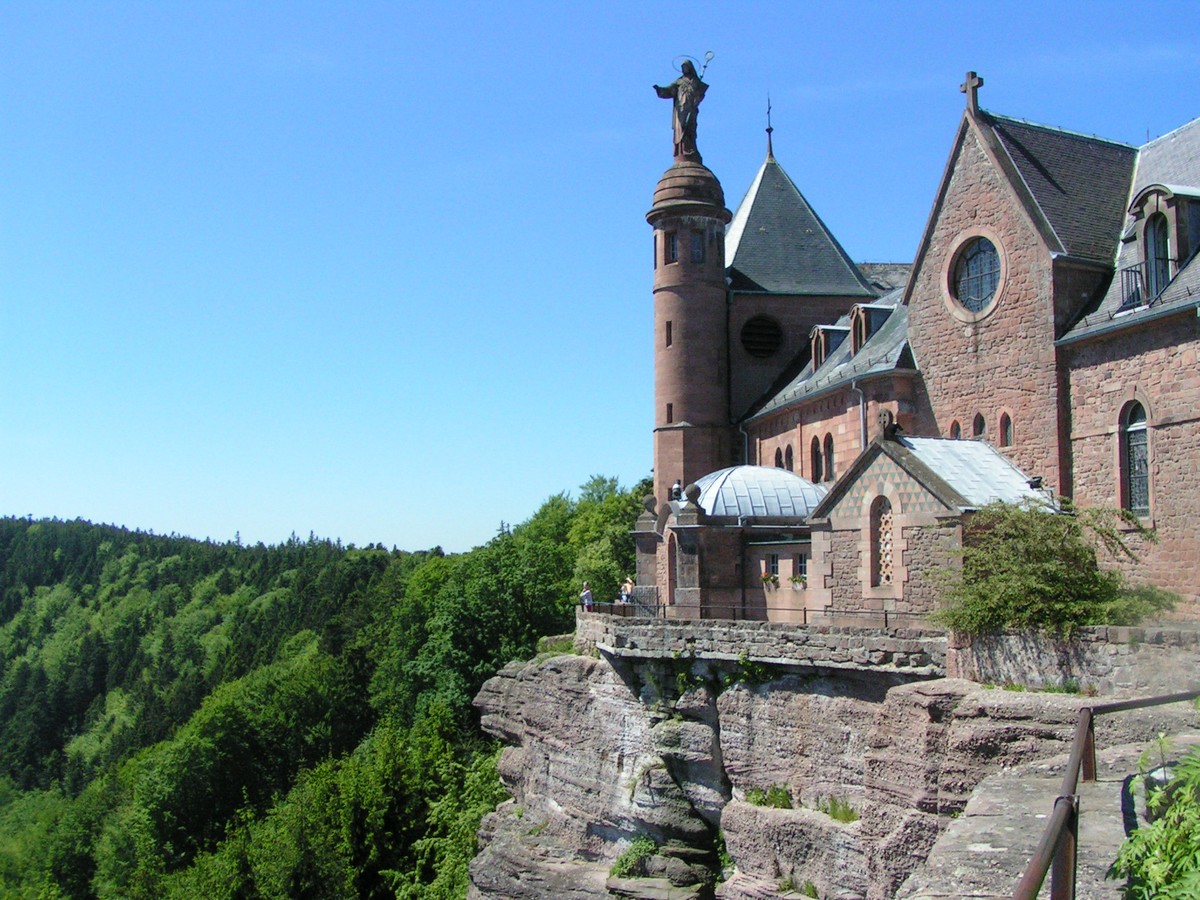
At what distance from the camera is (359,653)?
70.9m

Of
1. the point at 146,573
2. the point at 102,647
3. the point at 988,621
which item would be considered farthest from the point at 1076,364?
the point at 146,573

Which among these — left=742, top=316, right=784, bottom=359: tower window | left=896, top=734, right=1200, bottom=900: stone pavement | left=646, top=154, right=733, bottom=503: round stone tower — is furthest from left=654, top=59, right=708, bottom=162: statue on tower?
left=896, top=734, right=1200, bottom=900: stone pavement

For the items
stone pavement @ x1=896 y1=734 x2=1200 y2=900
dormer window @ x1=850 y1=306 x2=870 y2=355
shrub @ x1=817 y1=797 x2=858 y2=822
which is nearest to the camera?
stone pavement @ x1=896 y1=734 x2=1200 y2=900

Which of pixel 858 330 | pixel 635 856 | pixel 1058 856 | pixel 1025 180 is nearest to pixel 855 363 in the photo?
pixel 858 330

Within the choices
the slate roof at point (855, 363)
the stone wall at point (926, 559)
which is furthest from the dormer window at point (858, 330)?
the stone wall at point (926, 559)

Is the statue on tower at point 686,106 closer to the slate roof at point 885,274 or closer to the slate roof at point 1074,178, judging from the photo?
the slate roof at point 885,274

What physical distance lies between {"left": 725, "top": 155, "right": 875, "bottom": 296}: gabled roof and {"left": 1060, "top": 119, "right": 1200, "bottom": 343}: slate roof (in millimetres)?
16818

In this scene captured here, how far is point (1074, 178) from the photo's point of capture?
2719 cm

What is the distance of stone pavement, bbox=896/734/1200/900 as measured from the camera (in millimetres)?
7137

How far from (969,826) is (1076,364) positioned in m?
18.5

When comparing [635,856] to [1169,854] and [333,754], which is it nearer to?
[1169,854]

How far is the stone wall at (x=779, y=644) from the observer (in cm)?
2042

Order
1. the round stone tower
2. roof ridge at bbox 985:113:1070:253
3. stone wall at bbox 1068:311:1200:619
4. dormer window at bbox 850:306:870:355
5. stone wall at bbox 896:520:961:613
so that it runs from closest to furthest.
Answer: stone wall at bbox 896:520:961:613 < stone wall at bbox 1068:311:1200:619 < roof ridge at bbox 985:113:1070:253 < dormer window at bbox 850:306:870:355 < the round stone tower

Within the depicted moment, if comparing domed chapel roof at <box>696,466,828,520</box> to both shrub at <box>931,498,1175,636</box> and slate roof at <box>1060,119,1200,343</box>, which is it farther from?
shrub at <box>931,498,1175,636</box>
